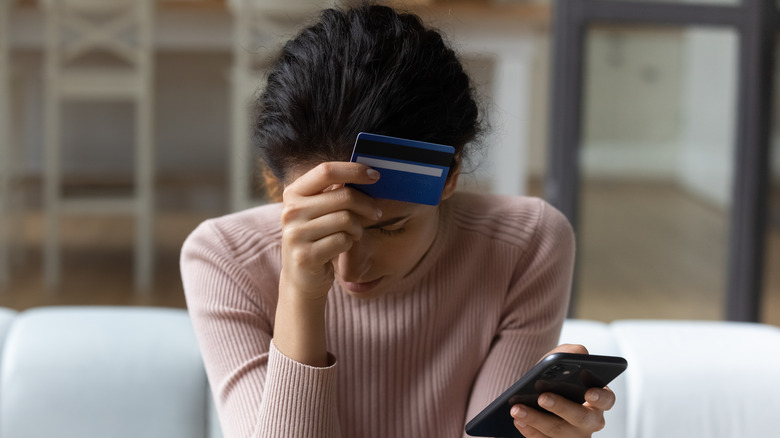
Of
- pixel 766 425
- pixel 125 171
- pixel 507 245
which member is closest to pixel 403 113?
pixel 507 245

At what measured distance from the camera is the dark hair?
827 mm

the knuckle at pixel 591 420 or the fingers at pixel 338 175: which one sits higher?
the fingers at pixel 338 175

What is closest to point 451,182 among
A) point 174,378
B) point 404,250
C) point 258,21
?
point 404,250

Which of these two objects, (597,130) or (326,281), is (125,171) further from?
(326,281)

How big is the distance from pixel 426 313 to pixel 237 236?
0.24 meters

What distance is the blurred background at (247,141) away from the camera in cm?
213

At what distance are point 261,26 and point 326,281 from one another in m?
2.34

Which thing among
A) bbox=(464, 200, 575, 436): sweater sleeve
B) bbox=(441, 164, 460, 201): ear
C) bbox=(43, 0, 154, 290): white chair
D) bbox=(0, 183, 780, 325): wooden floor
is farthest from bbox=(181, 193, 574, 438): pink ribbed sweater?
bbox=(43, 0, 154, 290): white chair

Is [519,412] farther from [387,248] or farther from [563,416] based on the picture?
[387,248]

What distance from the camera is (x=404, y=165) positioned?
2.53ft

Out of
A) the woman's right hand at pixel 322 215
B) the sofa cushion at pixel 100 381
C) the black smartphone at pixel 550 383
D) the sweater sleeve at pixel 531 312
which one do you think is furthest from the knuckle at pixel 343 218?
the sofa cushion at pixel 100 381

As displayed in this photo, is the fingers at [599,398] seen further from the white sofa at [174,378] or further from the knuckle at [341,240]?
the white sofa at [174,378]

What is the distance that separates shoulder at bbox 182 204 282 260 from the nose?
0.45 feet

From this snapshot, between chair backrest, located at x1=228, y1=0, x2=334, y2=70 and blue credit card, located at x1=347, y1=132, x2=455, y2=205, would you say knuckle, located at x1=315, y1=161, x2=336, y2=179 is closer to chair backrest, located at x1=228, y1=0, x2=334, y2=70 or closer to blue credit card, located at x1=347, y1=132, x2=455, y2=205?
blue credit card, located at x1=347, y1=132, x2=455, y2=205
